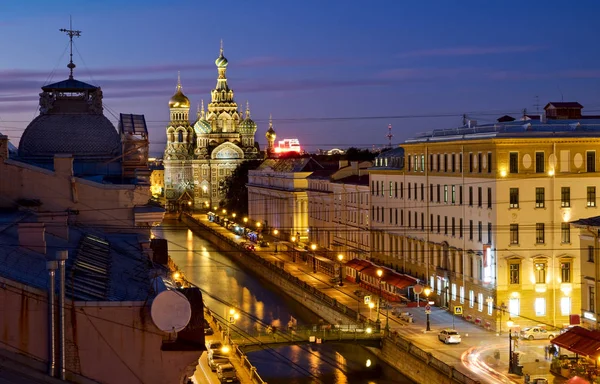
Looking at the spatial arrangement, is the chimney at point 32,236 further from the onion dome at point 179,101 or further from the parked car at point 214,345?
the onion dome at point 179,101

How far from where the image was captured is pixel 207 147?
436 feet

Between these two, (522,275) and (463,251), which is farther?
(463,251)

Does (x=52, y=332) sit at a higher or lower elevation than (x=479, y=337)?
higher

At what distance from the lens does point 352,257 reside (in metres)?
61.3

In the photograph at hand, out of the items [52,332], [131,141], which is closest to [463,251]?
[131,141]

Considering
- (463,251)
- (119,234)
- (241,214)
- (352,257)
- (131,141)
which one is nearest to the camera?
(119,234)

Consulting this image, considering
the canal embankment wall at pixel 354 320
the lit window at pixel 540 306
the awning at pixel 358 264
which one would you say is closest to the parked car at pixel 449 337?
the canal embankment wall at pixel 354 320

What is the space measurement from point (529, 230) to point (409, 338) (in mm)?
6616

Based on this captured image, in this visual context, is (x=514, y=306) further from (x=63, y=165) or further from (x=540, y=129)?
(x=63, y=165)

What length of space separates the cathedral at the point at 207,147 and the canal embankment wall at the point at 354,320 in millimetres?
53684

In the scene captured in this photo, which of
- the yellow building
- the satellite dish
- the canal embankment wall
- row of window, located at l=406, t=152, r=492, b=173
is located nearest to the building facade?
the canal embankment wall

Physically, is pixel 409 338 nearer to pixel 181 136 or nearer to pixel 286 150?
pixel 181 136

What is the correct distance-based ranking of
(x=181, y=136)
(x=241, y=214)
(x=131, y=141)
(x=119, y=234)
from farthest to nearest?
(x=181, y=136) < (x=241, y=214) < (x=131, y=141) < (x=119, y=234)

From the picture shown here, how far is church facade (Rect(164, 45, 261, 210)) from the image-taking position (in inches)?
5143
